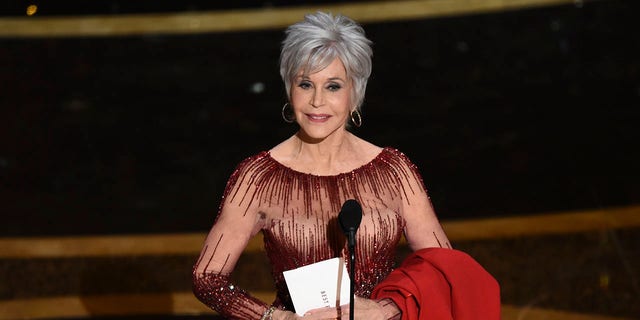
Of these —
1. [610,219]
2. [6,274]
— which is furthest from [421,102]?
[6,274]

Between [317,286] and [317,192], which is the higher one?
[317,192]

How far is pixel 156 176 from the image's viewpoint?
608 centimetres

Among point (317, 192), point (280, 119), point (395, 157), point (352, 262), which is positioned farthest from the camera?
point (280, 119)

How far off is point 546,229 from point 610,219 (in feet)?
1.17

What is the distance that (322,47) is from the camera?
2.80 m

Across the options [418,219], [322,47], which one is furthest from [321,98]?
[418,219]

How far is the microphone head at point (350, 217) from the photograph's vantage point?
2.45 m

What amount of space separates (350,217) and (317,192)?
0.45 m

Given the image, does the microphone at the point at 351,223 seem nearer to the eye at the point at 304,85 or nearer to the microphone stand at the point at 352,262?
the microphone stand at the point at 352,262

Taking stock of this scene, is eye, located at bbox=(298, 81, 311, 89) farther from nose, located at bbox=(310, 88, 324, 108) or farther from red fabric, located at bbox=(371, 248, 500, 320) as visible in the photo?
red fabric, located at bbox=(371, 248, 500, 320)

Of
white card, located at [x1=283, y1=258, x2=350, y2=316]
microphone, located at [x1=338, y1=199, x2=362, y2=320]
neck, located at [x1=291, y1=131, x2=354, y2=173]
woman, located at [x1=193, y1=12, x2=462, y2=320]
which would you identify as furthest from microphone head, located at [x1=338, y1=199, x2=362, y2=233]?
neck, located at [x1=291, y1=131, x2=354, y2=173]

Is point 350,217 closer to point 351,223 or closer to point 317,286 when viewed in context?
point 351,223

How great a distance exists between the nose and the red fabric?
0.44 meters

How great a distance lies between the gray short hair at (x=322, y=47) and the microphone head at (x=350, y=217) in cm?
46
